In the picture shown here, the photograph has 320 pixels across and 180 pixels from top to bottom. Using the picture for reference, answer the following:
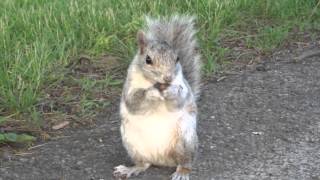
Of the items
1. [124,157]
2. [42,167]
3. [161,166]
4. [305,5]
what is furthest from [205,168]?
[305,5]

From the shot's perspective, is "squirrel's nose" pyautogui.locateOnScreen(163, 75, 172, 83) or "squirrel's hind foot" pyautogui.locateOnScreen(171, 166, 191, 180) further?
"squirrel's hind foot" pyautogui.locateOnScreen(171, 166, 191, 180)

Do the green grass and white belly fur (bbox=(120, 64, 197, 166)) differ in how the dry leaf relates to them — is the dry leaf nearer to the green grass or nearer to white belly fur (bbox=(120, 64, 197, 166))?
the green grass

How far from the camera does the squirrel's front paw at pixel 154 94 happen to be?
3275 mm

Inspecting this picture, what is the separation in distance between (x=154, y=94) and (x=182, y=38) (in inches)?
23.5

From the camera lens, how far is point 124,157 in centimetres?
372

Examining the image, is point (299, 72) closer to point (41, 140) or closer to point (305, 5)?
point (305, 5)

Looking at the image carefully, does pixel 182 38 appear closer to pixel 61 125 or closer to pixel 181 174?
pixel 181 174

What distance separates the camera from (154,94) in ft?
10.8

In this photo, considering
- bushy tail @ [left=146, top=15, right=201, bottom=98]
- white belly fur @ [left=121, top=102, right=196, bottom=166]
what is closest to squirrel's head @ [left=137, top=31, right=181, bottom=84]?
white belly fur @ [left=121, top=102, right=196, bottom=166]

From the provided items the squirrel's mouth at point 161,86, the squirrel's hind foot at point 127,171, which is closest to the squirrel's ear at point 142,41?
the squirrel's mouth at point 161,86

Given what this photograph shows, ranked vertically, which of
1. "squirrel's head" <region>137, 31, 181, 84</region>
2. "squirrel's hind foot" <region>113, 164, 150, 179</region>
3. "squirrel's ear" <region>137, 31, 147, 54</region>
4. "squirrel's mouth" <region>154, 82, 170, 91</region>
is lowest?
"squirrel's hind foot" <region>113, 164, 150, 179</region>

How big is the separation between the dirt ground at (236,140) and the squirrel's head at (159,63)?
530mm

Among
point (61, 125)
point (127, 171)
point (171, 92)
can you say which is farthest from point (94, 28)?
point (171, 92)

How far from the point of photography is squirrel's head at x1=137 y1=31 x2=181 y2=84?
3242 millimetres
